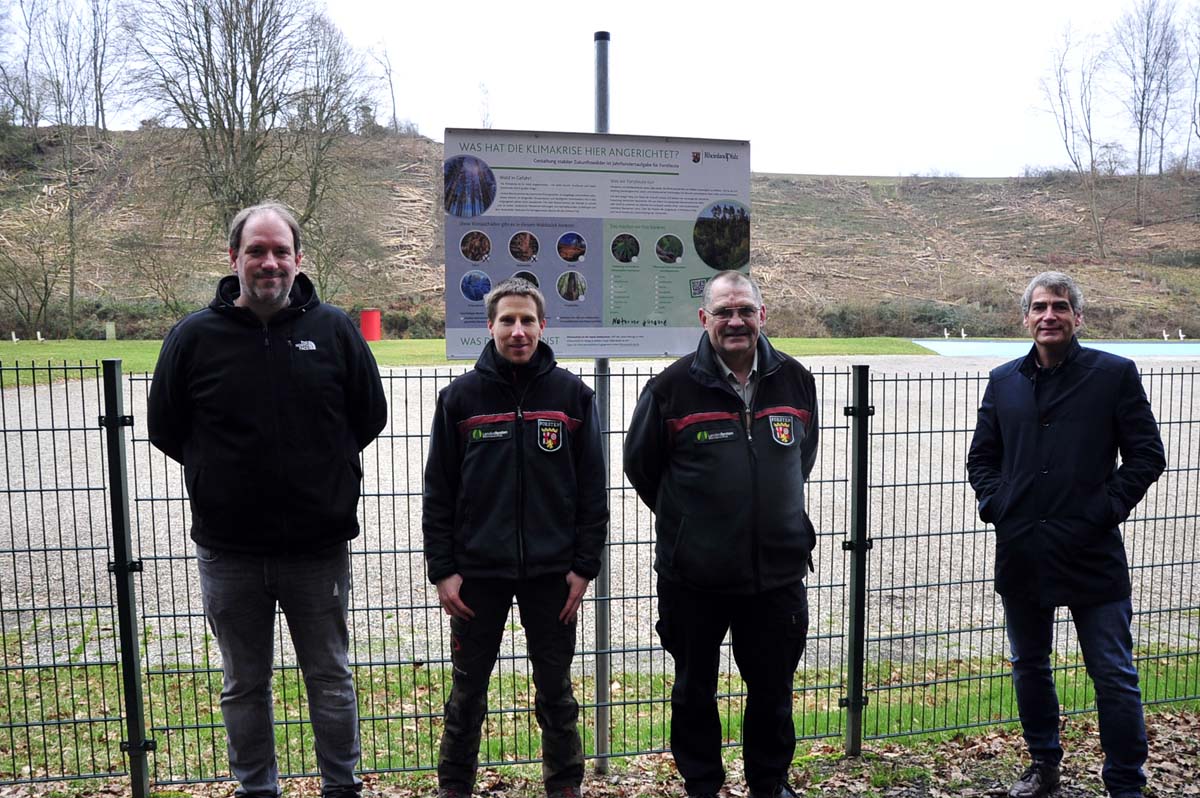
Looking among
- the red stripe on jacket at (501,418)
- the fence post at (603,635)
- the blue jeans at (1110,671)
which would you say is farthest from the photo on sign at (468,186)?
the blue jeans at (1110,671)

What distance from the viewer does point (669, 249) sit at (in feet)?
13.5

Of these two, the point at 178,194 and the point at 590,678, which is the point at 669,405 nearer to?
the point at 590,678

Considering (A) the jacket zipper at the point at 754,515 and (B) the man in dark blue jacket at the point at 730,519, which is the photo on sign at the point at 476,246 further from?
(A) the jacket zipper at the point at 754,515

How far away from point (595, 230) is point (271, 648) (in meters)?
2.17

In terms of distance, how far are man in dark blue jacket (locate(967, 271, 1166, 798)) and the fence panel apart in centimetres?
361

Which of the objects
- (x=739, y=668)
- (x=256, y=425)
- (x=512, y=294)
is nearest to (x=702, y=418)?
(x=512, y=294)

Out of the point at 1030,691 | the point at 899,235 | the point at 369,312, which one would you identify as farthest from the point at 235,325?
the point at 899,235

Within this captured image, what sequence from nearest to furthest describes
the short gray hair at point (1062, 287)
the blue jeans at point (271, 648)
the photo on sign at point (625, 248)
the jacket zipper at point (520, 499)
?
the blue jeans at point (271, 648) → the jacket zipper at point (520, 499) → the short gray hair at point (1062, 287) → the photo on sign at point (625, 248)

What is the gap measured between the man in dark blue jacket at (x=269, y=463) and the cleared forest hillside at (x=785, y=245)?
77.4 ft

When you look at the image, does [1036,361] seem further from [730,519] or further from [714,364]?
[730,519]

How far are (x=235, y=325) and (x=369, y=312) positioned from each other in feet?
95.1

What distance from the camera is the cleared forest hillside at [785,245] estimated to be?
29484 millimetres

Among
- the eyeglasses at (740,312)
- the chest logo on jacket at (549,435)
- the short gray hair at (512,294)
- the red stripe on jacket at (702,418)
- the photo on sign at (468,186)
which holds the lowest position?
the chest logo on jacket at (549,435)

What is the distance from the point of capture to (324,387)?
316 centimetres
